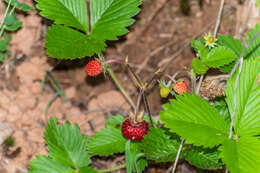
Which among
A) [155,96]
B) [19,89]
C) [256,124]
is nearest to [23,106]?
[19,89]

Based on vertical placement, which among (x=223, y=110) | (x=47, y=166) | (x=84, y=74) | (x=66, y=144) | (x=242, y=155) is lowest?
(x=47, y=166)

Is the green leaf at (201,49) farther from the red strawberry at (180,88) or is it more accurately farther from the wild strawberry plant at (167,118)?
the red strawberry at (180,88)

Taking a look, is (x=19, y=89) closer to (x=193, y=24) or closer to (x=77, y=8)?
(x=77, y=8)

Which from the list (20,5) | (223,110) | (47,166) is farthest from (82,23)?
(223,110)

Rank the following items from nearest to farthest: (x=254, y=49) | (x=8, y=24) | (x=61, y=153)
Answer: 1. (x=61, y=153)
2. (x=254, y=49)
3. (x=8, y=24)

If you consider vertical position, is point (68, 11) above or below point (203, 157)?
above

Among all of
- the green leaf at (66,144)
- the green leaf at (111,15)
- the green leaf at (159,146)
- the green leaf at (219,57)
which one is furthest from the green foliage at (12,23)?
the green leaf at (219,57)

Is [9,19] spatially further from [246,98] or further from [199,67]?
[246,98]

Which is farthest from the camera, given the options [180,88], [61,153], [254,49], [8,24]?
[8,24]
